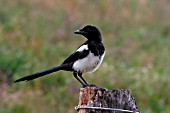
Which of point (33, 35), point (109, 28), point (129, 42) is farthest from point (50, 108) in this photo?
point (109, 28)

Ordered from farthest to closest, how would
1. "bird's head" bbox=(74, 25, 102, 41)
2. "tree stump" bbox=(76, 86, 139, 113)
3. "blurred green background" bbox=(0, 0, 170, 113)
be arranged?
1. "blurred green background" bbox=(0, 0, 170, 113)
2. "bird's head" bbox=(74, 25, 102, 41)
3. "tree stump" bbox=(76, 86, 139, 113)

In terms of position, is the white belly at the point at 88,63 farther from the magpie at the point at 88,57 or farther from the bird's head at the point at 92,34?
the bird's head at the point at 92,34

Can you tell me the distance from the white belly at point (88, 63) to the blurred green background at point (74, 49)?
250 cm

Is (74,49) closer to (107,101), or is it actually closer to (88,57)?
(88,57)

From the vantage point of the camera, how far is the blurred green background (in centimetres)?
838

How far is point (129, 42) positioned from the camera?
11.9 m

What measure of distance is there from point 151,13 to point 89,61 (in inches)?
373

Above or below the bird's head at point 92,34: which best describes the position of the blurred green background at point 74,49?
above

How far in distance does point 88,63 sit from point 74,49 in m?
5.92

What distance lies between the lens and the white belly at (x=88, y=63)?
5074mm

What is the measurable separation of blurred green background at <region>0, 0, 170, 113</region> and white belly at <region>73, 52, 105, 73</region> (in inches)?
98.3

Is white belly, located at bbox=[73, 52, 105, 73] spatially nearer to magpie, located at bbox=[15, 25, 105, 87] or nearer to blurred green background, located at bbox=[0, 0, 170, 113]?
magpie, located at bbox=[15, 25, 105, 87]

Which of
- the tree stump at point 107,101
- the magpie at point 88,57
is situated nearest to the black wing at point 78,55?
the magpie at point 88,57

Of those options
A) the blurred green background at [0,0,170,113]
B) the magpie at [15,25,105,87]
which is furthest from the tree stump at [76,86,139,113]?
the blurred green background at [0,0,170,113]
